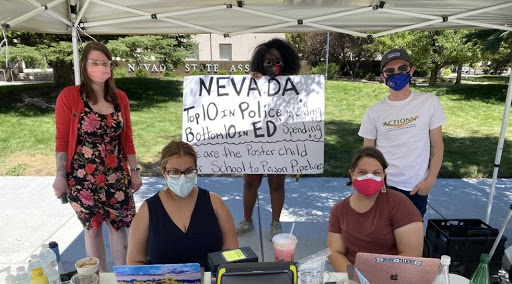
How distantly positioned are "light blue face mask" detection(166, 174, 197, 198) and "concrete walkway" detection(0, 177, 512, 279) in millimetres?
1546

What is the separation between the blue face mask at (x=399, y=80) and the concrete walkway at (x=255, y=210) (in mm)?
1739

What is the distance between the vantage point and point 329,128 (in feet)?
30.6

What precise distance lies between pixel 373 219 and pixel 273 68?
1712mm

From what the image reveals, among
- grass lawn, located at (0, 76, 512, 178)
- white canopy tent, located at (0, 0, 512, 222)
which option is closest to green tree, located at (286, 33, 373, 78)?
grass lawn, located at (0, 76, 512, 178)

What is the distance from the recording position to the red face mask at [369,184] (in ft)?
6.56

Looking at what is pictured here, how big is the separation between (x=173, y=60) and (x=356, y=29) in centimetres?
906

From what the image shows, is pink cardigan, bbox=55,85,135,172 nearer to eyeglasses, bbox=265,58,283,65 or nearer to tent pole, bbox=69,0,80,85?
tent pole, bbox=69,0,80,85

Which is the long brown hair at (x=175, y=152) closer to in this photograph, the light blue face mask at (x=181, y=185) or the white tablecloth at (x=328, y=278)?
the light blue face mask at (x=181, y=185)

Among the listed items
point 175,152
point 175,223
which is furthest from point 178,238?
point 175,152

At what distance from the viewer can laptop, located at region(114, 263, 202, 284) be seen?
140 cm

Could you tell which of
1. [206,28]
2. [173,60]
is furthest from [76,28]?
[173,60]

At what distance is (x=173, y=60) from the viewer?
11.9 m

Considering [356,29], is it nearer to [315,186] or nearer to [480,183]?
[315,186]

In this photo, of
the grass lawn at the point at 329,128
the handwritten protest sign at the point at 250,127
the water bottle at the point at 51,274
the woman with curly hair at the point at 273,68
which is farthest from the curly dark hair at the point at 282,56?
the grass lawn at the point at 329,128
